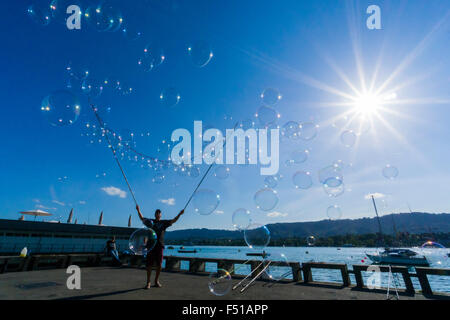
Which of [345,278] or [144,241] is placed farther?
[345,278]

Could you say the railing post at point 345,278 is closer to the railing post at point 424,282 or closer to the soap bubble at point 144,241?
the railing post at point 424,282

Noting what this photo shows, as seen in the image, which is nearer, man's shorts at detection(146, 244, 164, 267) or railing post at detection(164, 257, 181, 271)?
man's shorts at detection(146, 244, 164, 267)

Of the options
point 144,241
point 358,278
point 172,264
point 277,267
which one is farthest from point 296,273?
point 172,264

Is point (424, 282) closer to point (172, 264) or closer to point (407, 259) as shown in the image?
point (172, 264)

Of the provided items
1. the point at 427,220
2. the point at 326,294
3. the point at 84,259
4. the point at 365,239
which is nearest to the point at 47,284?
the point at 84,259

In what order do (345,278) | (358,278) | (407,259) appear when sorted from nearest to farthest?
1. (358,278)
2. (345,278)
3. (407,259)

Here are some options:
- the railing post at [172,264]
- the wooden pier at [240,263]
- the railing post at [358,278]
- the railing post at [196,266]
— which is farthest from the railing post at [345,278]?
the railing post at [172,264]

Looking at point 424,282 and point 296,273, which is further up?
point 424,282

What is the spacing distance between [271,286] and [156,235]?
3.58m

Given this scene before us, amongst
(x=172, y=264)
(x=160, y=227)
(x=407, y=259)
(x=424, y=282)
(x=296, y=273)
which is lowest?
(x=407, y=259)

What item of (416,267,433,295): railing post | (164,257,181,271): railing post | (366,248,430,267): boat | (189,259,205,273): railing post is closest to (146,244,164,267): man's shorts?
(189,259,205,273): railing post

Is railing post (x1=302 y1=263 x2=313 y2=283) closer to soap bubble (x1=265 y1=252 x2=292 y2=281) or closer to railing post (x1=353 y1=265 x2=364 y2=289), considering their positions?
soap bubble (x1=265 y1=252 x2=292 y2=281)

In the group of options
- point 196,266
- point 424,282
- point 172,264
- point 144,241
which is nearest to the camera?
point 424,282

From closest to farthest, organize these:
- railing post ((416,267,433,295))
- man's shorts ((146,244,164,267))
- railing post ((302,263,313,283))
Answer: railing post ((416,267,433,295)), man's shorts ((146,244,164,267)), railing post ((302,263,313,283))
